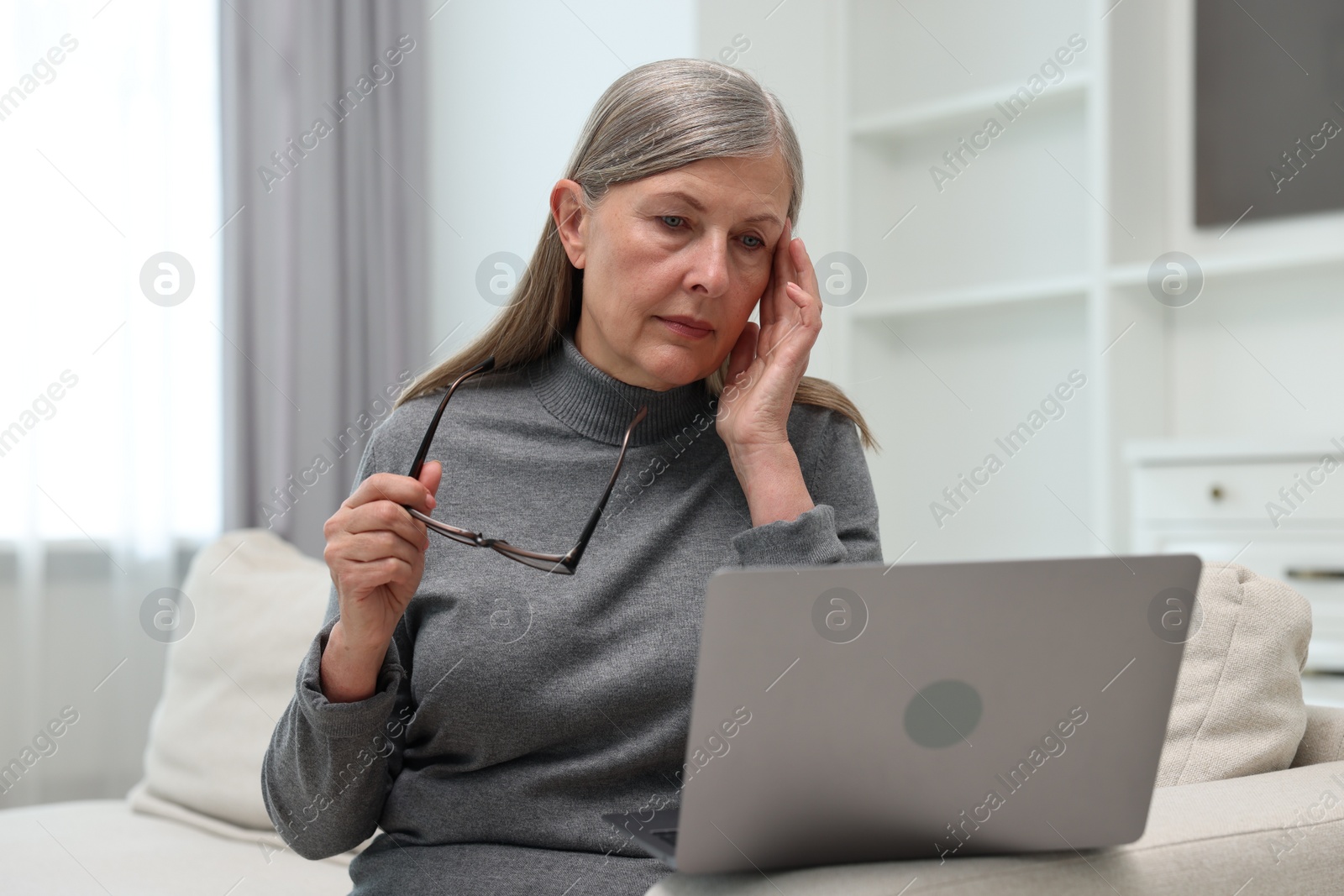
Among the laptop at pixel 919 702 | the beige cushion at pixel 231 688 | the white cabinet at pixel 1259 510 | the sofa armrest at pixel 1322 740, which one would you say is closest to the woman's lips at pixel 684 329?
the laptop at pixel 919 702

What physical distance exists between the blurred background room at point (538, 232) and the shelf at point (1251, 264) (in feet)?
0.05

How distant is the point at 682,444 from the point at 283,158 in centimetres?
194

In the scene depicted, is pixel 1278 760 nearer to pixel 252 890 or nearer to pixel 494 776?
pixel 494 776

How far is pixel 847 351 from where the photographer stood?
3.10 meters

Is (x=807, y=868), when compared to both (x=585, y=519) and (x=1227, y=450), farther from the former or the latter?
(x=1227, y=450)

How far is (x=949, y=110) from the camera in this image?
289 centimetres

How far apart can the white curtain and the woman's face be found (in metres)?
1.69

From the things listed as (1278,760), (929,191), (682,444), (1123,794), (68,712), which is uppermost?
(929,191)

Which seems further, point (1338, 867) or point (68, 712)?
point (68, 712)

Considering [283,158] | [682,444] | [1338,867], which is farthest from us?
[283,158]

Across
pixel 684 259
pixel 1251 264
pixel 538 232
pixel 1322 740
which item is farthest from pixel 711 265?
pixel 1251 264

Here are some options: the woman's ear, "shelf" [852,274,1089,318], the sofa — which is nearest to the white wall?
"shelf" [852,274,1089,318]

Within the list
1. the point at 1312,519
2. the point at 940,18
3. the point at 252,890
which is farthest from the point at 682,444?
the point at 940,18

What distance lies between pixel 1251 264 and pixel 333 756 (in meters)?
2.17
